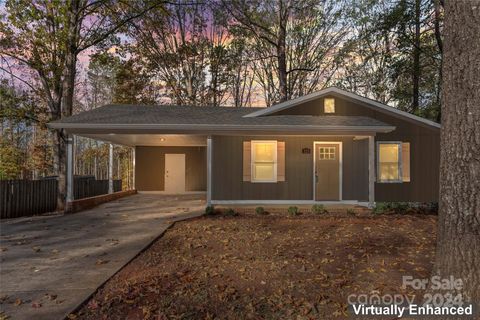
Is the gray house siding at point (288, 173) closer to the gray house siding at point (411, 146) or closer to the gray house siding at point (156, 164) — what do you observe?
the gray house siding at point (411, 146)

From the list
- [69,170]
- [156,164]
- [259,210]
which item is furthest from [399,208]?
[156,164]

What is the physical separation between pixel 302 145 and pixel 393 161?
155 inches

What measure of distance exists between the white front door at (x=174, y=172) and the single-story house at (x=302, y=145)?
455cm

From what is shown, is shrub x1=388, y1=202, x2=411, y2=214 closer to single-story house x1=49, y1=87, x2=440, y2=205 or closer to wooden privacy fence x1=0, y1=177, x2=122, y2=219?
single-story house x1=49, y1=87, x2=440, y2=205

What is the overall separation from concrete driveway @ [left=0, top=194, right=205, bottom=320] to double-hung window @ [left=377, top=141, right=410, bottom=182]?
728 cm

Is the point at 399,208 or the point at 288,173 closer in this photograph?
the point at 399,208

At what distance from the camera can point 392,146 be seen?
44.0 ft

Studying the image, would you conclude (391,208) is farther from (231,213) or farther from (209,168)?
(209,168)

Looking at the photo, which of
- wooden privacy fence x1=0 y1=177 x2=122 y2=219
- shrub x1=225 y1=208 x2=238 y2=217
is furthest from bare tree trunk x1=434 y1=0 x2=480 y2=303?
wooden privacy fence x1=0 y1=177 x2=122 y2=219

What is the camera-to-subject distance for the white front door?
18.8 m

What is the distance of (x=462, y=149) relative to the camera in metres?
3.25

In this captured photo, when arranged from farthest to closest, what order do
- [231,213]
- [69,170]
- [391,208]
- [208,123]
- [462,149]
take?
1. [69,170]
2. [208,123]
3. [391,208]
4. [231,213]
5. [462,149]

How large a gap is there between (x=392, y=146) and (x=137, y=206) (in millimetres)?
10135

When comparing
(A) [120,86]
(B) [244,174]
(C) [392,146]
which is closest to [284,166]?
(B) [244,174]
